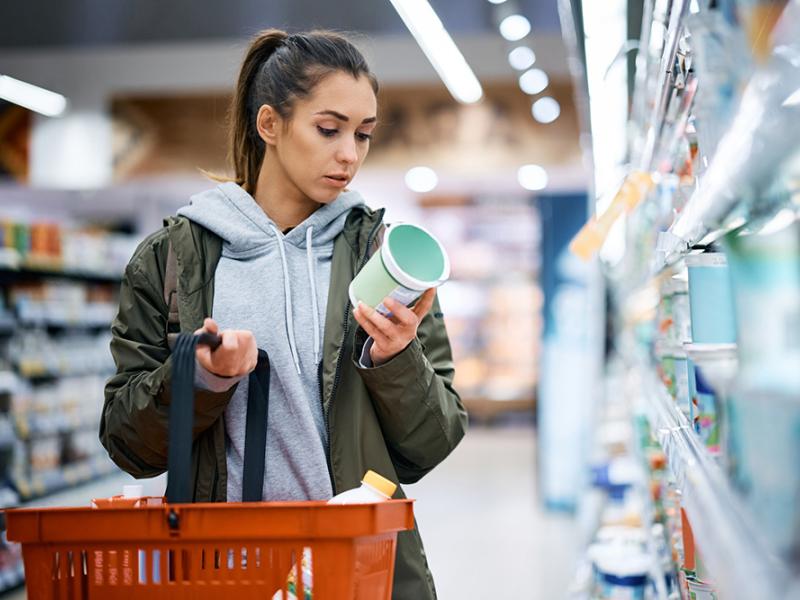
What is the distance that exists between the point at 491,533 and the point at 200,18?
5037 millimetres

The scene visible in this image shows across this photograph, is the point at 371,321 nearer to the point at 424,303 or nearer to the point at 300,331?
the point at 424,303

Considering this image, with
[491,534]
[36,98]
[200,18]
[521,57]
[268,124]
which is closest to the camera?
[268,124]

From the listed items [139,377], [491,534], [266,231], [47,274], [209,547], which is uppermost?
[47,274]

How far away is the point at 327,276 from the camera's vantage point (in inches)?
71.7

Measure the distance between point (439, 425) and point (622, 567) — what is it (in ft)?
6.49

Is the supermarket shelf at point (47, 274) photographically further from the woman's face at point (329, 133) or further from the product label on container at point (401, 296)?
the product label on container at point (401, 296)

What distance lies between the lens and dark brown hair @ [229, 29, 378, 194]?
182cm

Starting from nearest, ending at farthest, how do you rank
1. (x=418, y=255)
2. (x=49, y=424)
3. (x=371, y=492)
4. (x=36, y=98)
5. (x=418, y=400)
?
1. (x=371, y=492)
2. (x=418, y=255)
3. (x=418, y=400)
4. (x=49, y=424)
5. (x=36, y=98)

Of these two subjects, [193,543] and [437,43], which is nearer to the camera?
[193,543]

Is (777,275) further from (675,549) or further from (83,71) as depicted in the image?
(83,71)

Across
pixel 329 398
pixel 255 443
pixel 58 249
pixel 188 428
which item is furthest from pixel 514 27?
pixel 188 428

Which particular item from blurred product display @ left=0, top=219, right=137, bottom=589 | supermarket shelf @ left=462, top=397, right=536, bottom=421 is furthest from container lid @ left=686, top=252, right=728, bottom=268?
supermarket shelf @ left=462, top=397, right=536, bottom=421

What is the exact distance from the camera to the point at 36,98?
1032 centimetres

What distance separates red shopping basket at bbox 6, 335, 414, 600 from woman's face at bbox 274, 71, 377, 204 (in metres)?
0.51
